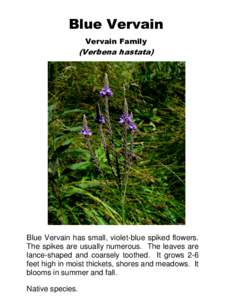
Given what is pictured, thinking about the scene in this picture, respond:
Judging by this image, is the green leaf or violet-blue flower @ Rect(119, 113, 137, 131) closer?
violet-blue flower @ Rect(119, 113, 137, 131)

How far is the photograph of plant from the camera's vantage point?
306 centimetres

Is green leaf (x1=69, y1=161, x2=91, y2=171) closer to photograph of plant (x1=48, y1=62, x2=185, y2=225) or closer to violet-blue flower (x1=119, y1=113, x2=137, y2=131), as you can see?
photograph of plant (x1=48, y1=62, x2=185, y2=225)

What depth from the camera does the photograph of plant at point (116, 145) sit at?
3.06m

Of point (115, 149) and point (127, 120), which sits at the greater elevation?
point (127, 120)

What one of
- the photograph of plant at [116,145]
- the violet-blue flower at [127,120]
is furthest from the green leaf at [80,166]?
the violet-blue flower at [127,120]

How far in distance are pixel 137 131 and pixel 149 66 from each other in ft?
1.38

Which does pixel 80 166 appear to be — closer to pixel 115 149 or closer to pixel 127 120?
pixel 115 149

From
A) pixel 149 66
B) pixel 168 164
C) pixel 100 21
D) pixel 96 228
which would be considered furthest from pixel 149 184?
pixel 100 21

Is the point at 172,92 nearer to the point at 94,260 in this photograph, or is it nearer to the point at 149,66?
the point at 149,66

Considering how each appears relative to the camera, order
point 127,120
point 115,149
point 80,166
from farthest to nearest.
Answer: point 115,149 → point 80,166 → point 127,120

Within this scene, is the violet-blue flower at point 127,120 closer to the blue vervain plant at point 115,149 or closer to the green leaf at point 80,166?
the blue vervain plant at point 115,149

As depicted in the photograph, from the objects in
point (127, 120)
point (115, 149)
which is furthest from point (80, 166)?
point (127, 120)

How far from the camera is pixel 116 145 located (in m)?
3.34

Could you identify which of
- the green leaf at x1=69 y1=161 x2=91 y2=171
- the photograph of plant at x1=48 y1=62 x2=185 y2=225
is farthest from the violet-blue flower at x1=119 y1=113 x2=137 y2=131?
the green leaf at x1=69 y1=161 x2=91 y2=171
